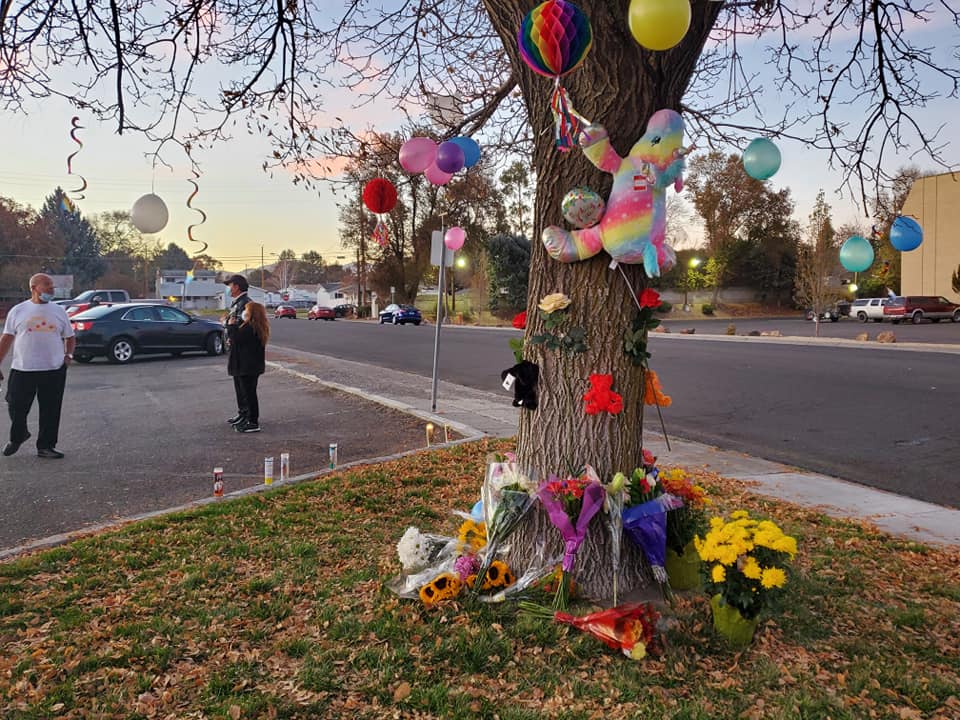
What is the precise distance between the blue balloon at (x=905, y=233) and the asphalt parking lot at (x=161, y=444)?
520cm

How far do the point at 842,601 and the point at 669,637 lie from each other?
1125mm

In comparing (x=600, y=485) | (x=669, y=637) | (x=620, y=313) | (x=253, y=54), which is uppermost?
(x=253, y=54)

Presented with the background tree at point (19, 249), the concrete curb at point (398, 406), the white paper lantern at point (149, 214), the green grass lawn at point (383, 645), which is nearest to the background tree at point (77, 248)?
the background tree at point (19, 249)

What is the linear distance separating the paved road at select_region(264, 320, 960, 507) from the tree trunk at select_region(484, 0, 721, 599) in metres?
4.02

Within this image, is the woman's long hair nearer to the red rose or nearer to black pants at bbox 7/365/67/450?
black pants at bbox 7/365/67/450

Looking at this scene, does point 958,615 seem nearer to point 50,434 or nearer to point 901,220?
point 901,220

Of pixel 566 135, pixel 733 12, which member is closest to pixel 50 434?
pixel 566 135

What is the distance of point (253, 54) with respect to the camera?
570 cm

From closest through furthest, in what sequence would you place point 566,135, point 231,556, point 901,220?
point 566,135, point 231,556, point 901,220

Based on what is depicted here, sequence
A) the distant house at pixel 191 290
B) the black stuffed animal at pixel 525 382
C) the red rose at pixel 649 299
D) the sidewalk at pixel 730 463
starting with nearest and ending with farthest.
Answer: the red rose at pixel 649 299, the black stuffed animal at pixel 525 382, the sidewalk at pixel 730 463, the distant house at pixel 191 290

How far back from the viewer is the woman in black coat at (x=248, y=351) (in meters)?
8.03

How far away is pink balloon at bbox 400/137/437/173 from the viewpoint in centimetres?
498

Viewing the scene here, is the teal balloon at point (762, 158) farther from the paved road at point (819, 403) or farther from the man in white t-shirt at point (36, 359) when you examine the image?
the man in white t-shirt at point (36, 359)

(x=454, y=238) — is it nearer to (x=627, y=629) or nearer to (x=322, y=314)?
(x=627, y=629)
